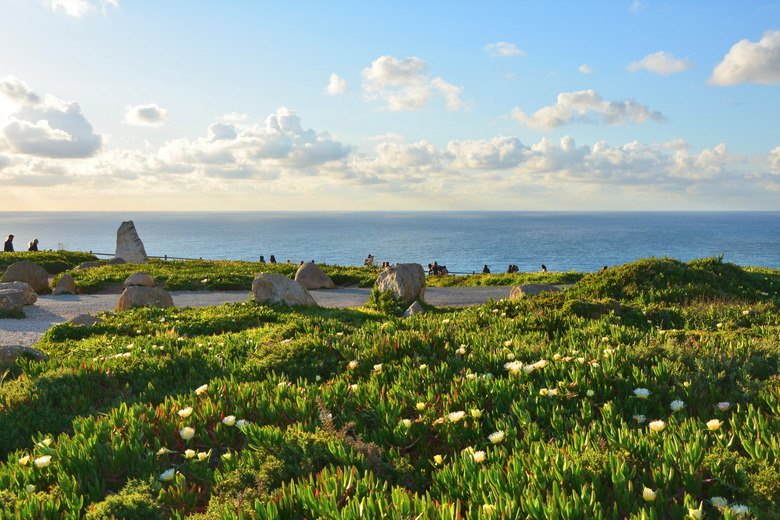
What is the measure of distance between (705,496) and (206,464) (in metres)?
3.44

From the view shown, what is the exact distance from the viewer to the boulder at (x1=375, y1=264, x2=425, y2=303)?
16562 mm

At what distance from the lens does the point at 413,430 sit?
401cm

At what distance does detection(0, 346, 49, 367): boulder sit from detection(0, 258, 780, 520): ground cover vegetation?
1.17 metres

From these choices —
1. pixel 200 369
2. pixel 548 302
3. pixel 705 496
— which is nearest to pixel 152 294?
pixel 200 369

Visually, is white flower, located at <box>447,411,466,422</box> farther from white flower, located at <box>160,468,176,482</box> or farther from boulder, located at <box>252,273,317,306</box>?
boulder, located at <box>252,273,317,306</box>

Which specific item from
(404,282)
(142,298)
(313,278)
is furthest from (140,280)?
(404,282)

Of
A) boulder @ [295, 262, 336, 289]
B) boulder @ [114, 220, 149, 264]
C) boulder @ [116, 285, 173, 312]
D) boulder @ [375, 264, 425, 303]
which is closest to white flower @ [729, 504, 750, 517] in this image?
boulder @ [375, 264, 425, 303]

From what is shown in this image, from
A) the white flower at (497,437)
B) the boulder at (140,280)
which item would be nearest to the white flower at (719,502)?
the white flower at (497,437)

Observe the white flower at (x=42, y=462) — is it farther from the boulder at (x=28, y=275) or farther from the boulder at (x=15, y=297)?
the boulder at (x=28, y=275)

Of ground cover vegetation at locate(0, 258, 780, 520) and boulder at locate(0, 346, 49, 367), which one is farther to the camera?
boulder at locate(0, 346, 49, 367)

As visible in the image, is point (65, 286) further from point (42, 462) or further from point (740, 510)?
point (740, 510)

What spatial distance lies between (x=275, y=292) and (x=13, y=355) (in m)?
7.85

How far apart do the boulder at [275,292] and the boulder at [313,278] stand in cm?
901

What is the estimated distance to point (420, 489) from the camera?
3.51 meters
